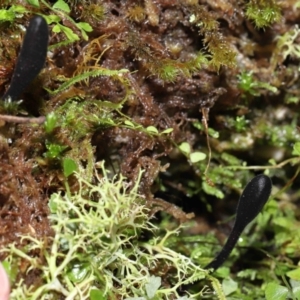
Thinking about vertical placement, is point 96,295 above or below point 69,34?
below

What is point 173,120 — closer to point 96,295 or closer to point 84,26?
point 84,26

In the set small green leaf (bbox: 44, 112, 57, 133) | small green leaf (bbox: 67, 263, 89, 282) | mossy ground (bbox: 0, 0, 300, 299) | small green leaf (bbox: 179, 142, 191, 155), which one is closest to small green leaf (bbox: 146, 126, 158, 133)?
mossy ground (bbox: 0, 0, 300, 299)

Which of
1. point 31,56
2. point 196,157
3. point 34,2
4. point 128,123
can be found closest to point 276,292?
point 196,157

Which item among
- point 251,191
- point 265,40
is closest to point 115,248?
point 251,191

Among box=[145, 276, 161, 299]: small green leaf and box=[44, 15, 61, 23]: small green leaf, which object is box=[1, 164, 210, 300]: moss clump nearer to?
box=[145, 276, 161, 299]: small green leaf

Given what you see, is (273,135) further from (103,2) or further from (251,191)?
(103,2)

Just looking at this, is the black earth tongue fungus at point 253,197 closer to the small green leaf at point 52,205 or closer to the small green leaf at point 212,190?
the small green leaf at point 212,190
